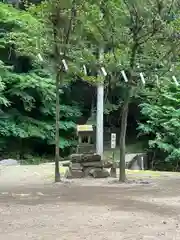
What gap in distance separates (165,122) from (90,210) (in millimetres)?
14698

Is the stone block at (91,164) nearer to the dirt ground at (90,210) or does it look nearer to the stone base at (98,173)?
the stone base at (98,173)

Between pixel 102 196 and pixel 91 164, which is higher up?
pixel 91 164

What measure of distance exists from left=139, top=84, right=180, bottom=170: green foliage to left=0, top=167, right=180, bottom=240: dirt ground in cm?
879

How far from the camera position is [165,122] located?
2225 centimetres

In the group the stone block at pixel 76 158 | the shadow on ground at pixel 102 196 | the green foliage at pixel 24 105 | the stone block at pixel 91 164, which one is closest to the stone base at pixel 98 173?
the stone block at pixel 91 164

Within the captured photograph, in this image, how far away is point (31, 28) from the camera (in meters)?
12.9

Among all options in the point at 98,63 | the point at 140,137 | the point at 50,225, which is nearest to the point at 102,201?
the point at 50,225

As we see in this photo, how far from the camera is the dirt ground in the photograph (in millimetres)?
6189

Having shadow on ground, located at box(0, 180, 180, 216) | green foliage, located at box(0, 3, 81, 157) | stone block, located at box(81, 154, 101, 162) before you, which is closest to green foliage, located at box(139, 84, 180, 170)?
green foliage, located at box(0, 3, 81, 157)

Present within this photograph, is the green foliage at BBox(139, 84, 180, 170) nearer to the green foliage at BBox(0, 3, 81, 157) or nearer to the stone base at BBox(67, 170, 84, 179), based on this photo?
the green foliage at BBox(0, 3, 81, 157)

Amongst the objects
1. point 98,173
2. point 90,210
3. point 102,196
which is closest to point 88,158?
point 98,173

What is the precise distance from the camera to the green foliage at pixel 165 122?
2173cm

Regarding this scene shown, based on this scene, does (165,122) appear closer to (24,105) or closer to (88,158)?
(24,105)

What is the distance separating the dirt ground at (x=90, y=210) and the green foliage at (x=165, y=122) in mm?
8792
